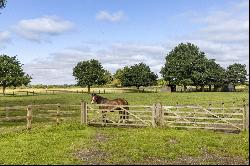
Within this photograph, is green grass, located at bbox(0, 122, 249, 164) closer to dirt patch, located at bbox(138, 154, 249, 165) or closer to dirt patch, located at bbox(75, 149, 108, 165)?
dirt patch, located at bbox(75, 149, 108, 165)

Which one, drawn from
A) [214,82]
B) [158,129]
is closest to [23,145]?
[158,129]

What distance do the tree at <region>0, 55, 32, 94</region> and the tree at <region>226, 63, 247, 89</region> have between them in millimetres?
77259

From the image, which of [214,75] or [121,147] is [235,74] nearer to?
[214,75]

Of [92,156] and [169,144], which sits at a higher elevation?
[169,144]

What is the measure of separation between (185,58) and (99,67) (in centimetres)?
2776

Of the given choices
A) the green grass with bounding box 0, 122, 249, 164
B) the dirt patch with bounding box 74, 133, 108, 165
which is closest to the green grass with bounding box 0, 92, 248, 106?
the green grass with bounding box 0, 122, 249, 164

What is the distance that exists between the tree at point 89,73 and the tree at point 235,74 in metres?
50.9

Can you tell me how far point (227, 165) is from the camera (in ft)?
47.3

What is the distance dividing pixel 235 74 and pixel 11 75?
281 feet

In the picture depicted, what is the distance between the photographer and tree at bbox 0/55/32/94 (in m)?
108

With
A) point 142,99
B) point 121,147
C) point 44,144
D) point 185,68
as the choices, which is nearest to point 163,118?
point 121,147

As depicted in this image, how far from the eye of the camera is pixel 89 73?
129250mm

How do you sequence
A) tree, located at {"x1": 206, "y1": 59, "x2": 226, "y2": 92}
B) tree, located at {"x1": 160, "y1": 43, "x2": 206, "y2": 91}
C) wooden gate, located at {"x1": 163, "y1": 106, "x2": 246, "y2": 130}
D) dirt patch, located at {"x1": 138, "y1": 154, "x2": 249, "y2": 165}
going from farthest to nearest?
tree, located at {"x1": 206, "y1": 59, "x2": 226, "y2": 92}
tree, located at {"x1": 160, "y1": 43, "x2": 206, "y2": 91}
wooden gate, located at {"x1": 163, "y1": 106, "x2": 246, "y2": 130}
dirt patch, located at {"x1": 138, "y1": 154, "x2": 249, "y2": 165}

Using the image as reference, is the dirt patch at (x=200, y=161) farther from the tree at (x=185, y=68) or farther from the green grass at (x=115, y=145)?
the tree at (x=185, y=68)
